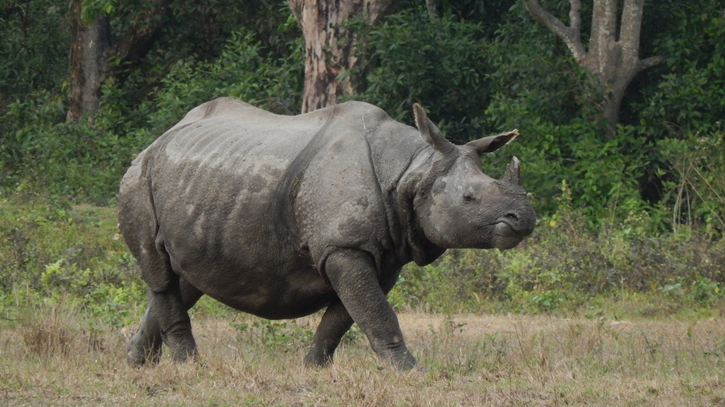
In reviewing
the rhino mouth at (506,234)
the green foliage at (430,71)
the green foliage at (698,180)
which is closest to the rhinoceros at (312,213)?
the rhino mouth at (506,234)

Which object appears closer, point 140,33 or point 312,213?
point 312,213

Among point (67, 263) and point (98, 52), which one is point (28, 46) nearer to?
point (98, 52)

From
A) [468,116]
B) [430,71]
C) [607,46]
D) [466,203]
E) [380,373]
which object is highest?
[466,203]

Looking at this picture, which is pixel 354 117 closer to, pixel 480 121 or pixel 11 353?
pixel 11 353

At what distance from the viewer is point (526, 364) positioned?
7168 mm

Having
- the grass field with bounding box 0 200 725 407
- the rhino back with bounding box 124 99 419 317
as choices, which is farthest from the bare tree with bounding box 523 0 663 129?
the rhino back with bounding box 124 99 419 317

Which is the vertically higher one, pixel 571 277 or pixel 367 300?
pixel 367 300

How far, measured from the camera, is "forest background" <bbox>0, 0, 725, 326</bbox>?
1140cm

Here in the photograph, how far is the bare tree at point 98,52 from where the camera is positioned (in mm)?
20625

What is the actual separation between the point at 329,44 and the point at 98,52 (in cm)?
598

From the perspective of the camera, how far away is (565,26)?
15578mm

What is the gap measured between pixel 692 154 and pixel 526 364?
7268 mm

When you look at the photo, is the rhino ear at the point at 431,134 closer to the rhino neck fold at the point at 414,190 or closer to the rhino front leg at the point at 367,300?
the rhino neck fold at the point at 414,190

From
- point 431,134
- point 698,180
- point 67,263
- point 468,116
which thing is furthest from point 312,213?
point 468,116
